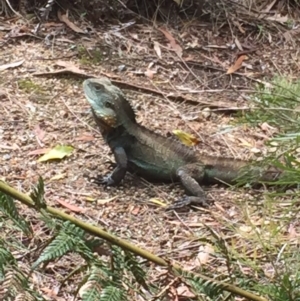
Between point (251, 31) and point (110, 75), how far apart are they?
1.47 metres

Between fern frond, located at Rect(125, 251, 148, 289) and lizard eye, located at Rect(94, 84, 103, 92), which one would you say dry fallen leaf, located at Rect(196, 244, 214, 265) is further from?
fern frond, located at Rect(125, 251, 148, 289)

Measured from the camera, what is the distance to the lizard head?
402 cm

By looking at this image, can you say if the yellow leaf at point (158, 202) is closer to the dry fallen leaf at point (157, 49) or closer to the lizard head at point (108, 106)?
the lizard head at point (108, 106)

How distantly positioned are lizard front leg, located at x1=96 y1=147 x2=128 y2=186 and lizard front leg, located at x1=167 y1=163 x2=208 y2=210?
0.29 metres

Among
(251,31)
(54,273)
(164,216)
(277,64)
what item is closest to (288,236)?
(164,216)

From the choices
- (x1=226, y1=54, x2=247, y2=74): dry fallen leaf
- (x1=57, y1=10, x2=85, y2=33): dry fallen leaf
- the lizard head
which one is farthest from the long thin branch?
(x1=57, y1=10, x2=85, y2=33): dry fallen leaf

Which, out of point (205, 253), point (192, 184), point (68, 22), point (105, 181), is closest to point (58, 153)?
point (105, 181)

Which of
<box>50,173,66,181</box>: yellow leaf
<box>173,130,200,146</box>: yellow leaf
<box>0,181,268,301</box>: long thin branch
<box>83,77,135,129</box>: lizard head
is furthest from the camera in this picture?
<box>173,130,200,146</box>: yellow leaf

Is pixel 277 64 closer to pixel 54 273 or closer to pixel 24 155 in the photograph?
pixel 24 155

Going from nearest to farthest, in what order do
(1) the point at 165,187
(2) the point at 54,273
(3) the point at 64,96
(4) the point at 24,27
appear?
(2) the point at 54,273 < (1) the point at 165,187 < (3) the point at 64,96 < (4) the point at 24,27

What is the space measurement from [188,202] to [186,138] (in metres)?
0.76

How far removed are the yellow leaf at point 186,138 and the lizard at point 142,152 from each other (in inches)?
12.1

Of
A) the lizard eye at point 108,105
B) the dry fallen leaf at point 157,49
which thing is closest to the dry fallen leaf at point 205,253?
the lizard eye at point 108,105

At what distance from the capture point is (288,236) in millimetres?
3357
